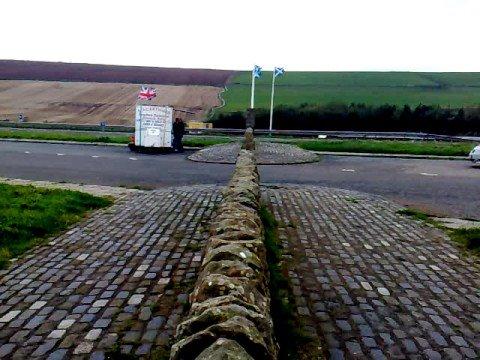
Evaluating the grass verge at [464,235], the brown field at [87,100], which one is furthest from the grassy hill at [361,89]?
the grass verge at [464,235]

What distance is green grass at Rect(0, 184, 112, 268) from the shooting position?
7977 mm

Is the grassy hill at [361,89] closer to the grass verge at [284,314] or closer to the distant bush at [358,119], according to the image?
the distant bush at [358,119]

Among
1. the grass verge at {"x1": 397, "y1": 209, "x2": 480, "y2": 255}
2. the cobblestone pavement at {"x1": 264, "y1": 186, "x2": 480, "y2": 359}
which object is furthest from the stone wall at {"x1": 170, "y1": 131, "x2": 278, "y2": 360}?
the grass verge at {"x1": 397, "y1": 209, "x2": 480, "y2": 255}

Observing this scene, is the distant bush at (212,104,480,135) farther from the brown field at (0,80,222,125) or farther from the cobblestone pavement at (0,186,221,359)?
the cobblestone pavement at (0,186,221,359)

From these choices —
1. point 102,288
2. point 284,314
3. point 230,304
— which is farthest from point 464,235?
point 230,304

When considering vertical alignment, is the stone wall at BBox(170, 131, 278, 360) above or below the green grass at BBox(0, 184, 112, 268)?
above

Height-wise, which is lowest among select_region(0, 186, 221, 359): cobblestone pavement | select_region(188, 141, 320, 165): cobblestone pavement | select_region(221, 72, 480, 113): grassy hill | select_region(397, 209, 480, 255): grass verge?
select_region(0, 186, 221, 359): cobblestone pavement

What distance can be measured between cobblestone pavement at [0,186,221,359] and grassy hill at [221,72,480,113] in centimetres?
3837

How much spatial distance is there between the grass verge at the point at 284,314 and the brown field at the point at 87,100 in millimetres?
36457

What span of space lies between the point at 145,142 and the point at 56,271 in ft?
58.5

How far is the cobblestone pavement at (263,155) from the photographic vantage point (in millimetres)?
21172

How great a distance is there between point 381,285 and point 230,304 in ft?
12.6

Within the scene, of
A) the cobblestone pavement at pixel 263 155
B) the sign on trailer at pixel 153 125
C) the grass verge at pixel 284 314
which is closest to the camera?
the grass verge at pixel 284 314

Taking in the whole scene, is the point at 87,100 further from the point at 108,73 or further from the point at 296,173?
the point at 296,173
